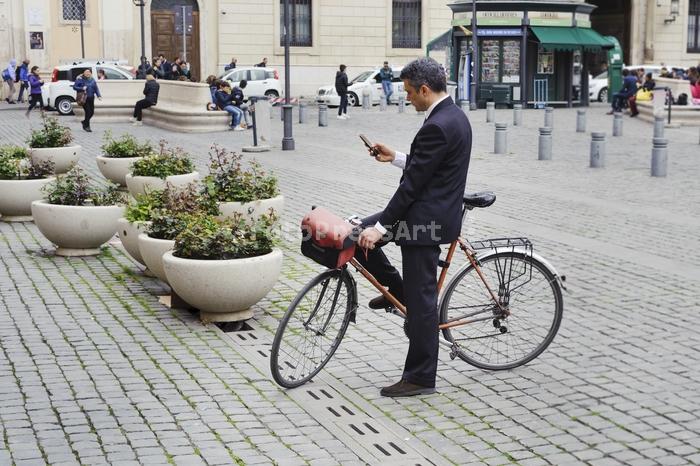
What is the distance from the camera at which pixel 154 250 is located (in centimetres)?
853

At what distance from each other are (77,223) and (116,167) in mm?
4494

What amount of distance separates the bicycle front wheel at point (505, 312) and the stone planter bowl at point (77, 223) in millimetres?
4690

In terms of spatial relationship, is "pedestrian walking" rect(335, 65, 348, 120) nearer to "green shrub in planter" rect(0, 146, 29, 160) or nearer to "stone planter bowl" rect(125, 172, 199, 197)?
"green shrub in planter" rect(0, 146, 29, 160)

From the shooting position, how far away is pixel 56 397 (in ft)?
20.3

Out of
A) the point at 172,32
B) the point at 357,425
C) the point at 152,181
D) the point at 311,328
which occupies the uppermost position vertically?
the point at 172,32

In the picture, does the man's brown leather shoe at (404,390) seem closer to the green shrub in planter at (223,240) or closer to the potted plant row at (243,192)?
the green shrub in planter at (223,240)

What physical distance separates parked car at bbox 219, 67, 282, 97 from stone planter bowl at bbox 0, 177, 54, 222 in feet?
88.7

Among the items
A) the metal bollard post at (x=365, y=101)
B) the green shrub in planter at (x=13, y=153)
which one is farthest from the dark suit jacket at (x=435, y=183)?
the metal bollard post at (x=365, y=101)

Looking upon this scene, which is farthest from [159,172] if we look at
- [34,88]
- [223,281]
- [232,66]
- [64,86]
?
[232,66]

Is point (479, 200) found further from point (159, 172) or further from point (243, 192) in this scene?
point (159, 172)

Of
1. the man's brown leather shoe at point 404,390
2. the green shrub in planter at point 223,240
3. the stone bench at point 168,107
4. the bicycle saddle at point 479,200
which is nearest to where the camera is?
the man's brown leather shoe at point 404,390

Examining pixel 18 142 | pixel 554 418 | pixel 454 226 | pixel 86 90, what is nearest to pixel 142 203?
pixel 454 226

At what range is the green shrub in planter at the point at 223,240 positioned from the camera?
7688 millimetres

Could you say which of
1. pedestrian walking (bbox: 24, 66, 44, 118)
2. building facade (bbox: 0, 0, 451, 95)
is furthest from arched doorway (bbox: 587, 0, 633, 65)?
pedestrian walking (bbox: 24, 66, 44, 118)
